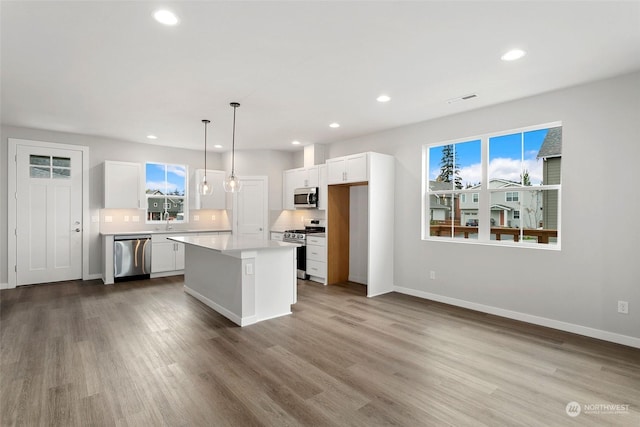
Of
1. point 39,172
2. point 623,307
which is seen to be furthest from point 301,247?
point 39,172

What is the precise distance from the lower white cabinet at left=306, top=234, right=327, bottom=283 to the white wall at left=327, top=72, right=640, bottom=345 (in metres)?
2.27

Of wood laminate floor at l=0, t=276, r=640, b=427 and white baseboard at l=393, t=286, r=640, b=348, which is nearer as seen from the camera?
wood laminate floor at l=0, t=276, r=640, b=427

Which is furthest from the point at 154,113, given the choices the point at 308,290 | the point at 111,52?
the point at 308,290

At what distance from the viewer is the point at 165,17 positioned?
2.36 meters

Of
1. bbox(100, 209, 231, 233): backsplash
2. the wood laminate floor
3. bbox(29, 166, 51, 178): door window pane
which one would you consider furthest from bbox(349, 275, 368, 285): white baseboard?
bbox(29, 166, 51, 178): door window pane

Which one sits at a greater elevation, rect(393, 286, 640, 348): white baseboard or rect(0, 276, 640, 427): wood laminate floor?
rect(393, 286, 640, 348): white baseboard

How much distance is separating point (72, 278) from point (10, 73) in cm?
405

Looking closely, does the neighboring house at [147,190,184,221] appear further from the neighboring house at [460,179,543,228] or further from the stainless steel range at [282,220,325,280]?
the neighboring house at [460,179,543,228]

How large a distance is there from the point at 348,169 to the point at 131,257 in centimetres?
434

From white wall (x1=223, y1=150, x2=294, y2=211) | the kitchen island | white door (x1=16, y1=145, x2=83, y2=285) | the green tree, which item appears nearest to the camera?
the kitchen island

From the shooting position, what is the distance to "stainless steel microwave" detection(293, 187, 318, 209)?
635 cm

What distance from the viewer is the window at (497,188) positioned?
12.7 feet

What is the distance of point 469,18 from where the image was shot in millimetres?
2359

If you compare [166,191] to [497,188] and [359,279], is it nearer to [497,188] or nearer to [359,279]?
[359,279]
